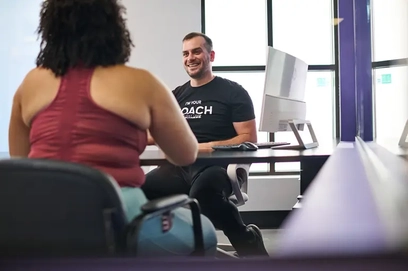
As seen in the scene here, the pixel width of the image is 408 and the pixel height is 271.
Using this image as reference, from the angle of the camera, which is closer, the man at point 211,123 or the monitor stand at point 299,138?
the man at point 211,123

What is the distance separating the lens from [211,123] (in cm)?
150

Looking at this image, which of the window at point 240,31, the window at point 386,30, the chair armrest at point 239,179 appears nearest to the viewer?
the window at point 386,30

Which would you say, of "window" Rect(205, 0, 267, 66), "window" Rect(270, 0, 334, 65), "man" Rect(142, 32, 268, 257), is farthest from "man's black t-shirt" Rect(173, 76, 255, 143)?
"window" Rect(270, 0, 334, 65)

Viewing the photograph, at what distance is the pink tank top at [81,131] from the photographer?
2.65 feet

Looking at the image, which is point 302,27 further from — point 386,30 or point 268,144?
point 268,144

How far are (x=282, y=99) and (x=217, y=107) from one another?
13.4 inches

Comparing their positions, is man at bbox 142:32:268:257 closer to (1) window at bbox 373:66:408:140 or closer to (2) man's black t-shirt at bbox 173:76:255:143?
(2) man's black t-shirt at bbox 173:76:255:143

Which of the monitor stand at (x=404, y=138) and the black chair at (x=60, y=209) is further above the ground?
the monitor stand at (x=404, y=138)

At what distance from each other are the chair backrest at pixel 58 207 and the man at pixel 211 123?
1.20ft

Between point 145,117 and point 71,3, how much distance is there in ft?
0.76

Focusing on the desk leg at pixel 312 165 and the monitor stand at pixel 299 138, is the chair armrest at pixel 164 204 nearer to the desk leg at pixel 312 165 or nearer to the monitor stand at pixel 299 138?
the desk leg at pixel 312 165

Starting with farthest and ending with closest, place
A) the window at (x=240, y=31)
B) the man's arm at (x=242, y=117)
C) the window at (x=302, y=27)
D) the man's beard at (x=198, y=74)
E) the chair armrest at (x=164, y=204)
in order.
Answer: the window at (x=302, y=27) → the window at (x=240, y=31) → the man's arm at (x=242, y=117) → the man's beard at (x=198, y=74) → the chair armrest at (x=164, y=204)

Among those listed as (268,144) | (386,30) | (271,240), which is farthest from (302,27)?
(271,240)

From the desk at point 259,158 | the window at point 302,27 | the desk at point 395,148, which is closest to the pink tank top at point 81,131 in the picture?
the desk at point 259,158
